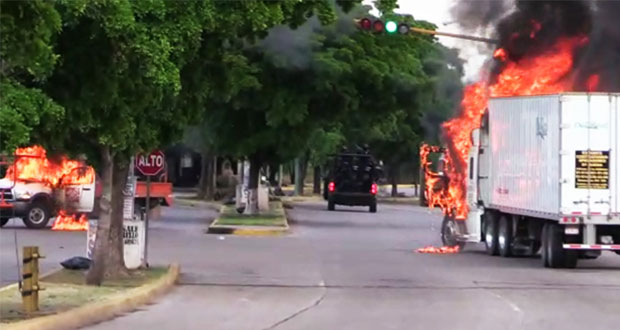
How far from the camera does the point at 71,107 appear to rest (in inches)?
567

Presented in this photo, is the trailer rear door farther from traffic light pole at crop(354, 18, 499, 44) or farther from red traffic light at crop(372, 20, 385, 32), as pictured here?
red traffic light at crop(372, 20, 385, 32)

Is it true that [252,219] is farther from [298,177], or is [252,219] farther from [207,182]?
[298,177]

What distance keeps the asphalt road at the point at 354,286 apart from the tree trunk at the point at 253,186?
9658 mm

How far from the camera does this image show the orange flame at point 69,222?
113 ft

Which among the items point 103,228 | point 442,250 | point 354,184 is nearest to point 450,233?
point 442,250

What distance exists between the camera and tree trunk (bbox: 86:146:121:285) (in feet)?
59.2

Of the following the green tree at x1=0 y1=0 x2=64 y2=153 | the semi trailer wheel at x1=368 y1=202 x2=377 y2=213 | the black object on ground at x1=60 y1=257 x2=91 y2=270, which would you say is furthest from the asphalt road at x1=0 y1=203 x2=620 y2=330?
the semi trailer wheel at x1=368 y1=202 x2=377 y2=213

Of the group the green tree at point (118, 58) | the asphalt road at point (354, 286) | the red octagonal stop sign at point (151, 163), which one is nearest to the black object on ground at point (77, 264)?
the asphalt road at point (354, 286)

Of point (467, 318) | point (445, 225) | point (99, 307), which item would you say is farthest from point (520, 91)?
point (99, 307)

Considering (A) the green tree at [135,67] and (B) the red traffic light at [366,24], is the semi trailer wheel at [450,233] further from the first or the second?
(A) the green tree at [135,67]

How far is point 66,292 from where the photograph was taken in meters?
16.7

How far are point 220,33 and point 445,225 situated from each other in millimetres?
14798

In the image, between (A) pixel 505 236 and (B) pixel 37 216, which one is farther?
(B) pixel 37 216

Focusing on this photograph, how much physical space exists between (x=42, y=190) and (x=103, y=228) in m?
16.1
